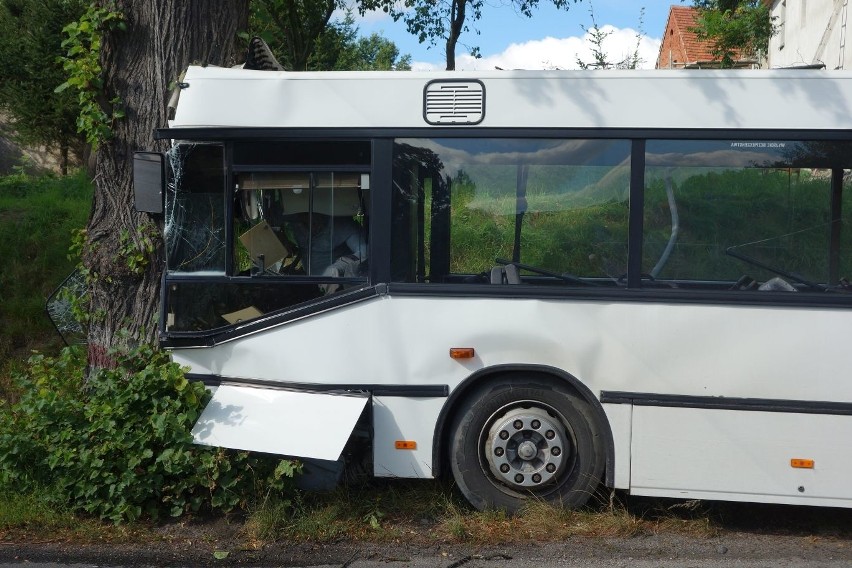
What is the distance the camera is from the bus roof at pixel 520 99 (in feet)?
18.3

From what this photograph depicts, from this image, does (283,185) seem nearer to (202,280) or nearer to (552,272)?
(202,280)

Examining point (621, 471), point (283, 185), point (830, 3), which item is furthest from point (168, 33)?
point (830, 3)

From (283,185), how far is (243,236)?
0.43 metres

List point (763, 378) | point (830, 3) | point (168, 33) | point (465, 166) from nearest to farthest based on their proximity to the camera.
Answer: point (763, 378) < point (465, 166) < point (168, 33) < point (830, 3)

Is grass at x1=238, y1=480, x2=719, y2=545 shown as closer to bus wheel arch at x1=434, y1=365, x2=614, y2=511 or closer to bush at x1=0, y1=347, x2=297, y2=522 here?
bus wheel arch at x1=434, y1=365, x2=614, y2=511

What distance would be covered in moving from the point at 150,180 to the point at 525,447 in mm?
3008

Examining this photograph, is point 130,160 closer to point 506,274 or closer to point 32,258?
point 506,274

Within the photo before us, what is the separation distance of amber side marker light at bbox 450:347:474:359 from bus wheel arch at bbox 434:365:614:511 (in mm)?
140

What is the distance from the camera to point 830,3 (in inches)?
772

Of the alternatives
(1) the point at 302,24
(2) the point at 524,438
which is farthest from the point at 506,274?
(1) the point at 302,24

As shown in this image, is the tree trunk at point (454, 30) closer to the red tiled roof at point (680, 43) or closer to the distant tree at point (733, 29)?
the distant tree at point (733, 29)

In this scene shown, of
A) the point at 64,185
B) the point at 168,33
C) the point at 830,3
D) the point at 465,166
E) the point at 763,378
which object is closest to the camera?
the point at 763,378

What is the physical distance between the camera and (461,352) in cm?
577

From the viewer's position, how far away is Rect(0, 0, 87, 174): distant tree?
2241 centimetres
